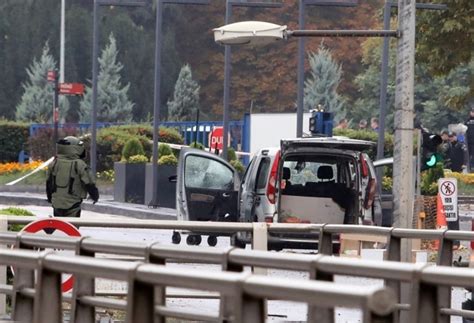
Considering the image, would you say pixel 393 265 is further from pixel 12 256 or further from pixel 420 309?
pixel 12 256

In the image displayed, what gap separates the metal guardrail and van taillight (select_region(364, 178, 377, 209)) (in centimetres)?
1462

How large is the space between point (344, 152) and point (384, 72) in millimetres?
15871

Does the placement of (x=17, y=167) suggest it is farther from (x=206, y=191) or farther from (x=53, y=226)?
(x=53, y=226)

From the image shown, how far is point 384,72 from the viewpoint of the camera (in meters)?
40.1

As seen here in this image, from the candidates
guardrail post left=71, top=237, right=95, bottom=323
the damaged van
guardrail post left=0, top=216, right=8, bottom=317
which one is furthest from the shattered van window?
guardrail post left=71, top=237, right=95, bottom=323

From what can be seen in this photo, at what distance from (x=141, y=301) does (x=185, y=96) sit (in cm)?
7057

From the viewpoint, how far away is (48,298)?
8641 millimetres

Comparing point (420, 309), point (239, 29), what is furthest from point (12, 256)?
point (239, 29)

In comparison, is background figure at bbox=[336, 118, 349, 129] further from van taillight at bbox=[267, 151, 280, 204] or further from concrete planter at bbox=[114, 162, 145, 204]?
van taillight at bbox=[267, 151, 280, 204]

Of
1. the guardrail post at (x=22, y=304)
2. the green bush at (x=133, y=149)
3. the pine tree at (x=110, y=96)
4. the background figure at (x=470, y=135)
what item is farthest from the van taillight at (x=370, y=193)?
the pine tree at (x=110, y=96)

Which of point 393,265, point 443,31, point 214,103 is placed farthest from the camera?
point 214,103

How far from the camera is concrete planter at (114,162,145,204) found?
4504cm

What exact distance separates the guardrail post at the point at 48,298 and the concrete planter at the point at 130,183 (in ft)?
118

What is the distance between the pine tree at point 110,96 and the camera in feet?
259
